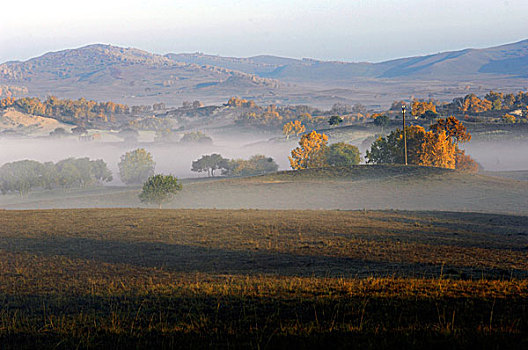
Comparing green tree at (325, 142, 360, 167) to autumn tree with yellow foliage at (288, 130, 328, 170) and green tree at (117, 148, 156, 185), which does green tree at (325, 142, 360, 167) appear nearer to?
autumn tree with yellow foliage at (288, 130, 328, 170)

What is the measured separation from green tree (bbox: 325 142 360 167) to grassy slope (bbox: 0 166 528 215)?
30312 mm

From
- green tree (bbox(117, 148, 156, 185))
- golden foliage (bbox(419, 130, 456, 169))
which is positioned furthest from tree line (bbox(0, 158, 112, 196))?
golden foliage (bbox(419, 130, 456, 169))

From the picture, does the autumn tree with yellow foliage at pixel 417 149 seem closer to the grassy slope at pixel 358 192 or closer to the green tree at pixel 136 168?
the grassy slope at pixel 358 192

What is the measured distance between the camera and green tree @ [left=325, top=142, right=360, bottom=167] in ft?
362

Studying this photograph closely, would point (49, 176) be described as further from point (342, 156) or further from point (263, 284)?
point (263, 284)

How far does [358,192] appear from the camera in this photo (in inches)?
2494

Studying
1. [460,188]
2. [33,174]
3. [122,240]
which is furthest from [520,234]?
[33,174]

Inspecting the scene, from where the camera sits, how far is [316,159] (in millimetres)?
111562

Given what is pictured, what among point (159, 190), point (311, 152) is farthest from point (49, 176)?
point (159, 190)

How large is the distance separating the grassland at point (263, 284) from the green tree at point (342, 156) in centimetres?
7700

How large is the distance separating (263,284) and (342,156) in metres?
97.5

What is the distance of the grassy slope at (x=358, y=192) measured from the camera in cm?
5522

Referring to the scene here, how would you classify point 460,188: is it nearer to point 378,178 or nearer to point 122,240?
point 378,178

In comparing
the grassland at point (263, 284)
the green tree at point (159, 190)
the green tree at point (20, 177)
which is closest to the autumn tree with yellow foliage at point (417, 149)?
the green tree at point (159, 190)
